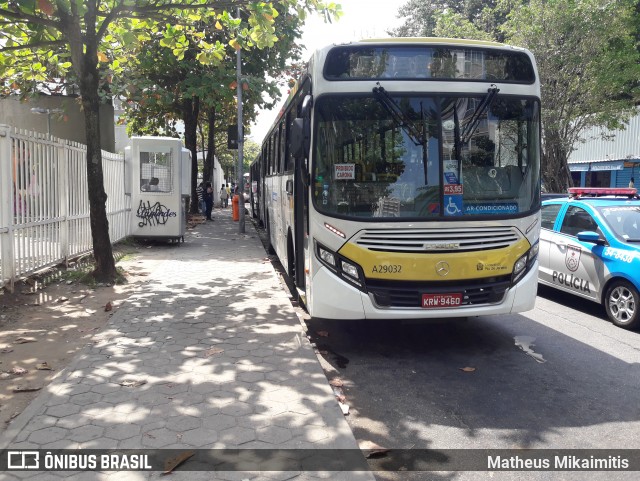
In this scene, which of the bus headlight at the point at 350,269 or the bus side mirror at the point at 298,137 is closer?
the bus headlight at the point at 350,269

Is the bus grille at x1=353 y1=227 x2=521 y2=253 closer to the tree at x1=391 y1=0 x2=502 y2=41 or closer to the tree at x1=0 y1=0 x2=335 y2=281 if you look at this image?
the tree at x1=0 y1=0 x2=335 y2=281

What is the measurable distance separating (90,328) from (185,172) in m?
8.69

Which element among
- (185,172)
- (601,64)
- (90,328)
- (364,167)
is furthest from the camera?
(601,64)

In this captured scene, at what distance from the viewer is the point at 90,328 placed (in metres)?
6.64

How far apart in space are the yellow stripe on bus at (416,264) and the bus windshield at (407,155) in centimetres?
38

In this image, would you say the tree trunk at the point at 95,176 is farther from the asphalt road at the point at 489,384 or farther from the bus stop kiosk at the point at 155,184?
the bus stop kiosk at the point at 155,184

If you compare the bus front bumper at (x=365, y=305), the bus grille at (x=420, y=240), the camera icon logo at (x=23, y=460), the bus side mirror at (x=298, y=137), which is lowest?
the camera icon logo at (x=23, y=460)

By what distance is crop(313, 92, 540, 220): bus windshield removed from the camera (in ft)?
18.1

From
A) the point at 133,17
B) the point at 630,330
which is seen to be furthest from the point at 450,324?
the point at 133,17

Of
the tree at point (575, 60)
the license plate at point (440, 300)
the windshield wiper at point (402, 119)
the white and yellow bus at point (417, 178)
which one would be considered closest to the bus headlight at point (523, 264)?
the white and yellow bus at point (417, 178)

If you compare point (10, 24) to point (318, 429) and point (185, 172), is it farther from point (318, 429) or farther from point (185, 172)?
point (318, 429)

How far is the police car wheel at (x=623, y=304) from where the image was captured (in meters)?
6.81

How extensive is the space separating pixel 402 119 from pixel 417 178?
62cm

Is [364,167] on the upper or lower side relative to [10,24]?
lower
